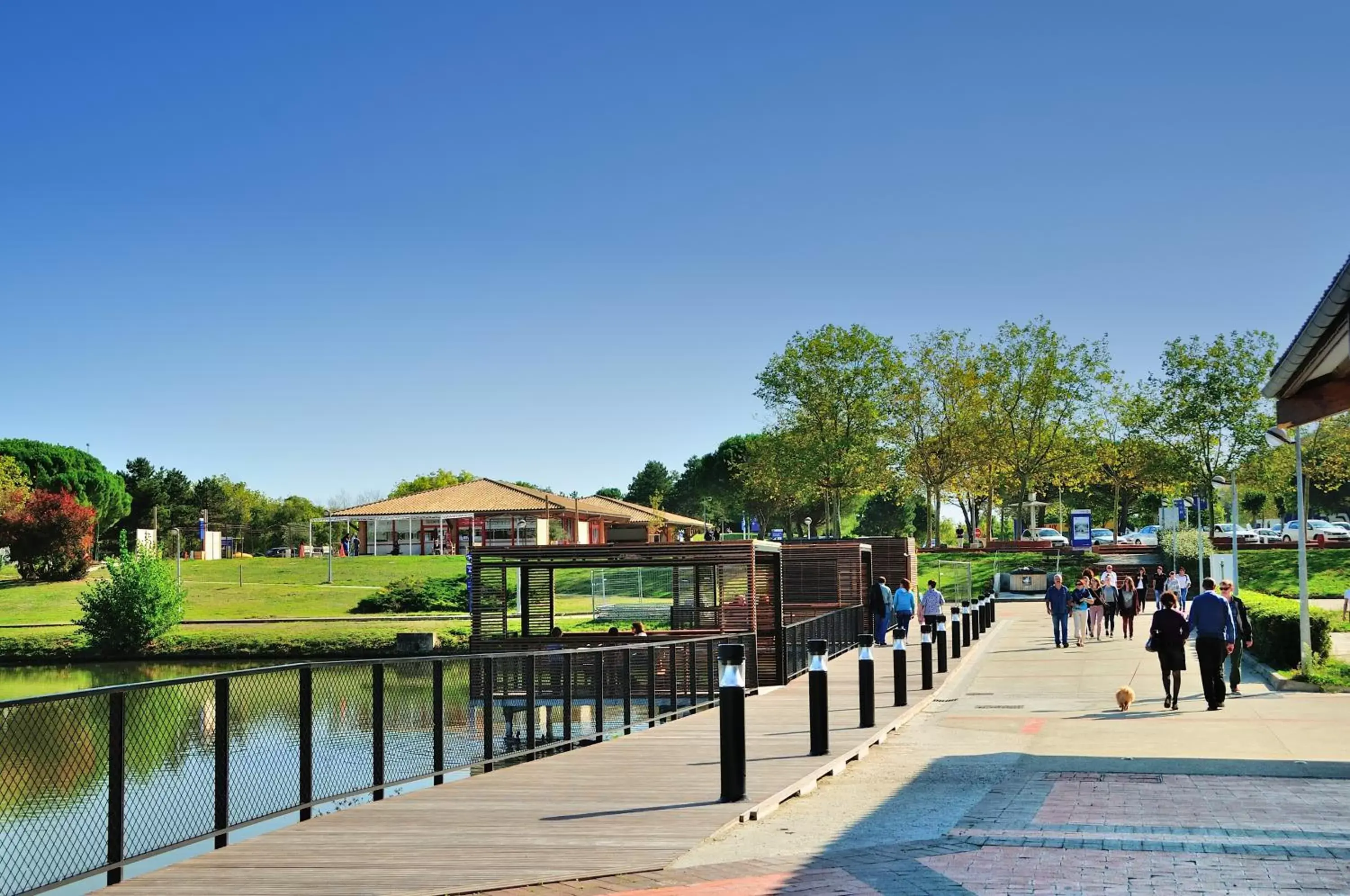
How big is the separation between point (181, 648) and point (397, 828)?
1789 inches

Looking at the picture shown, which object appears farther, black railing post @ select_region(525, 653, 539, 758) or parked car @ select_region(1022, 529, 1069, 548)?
parked car @ select_region(1022, 529, 1069, 548)

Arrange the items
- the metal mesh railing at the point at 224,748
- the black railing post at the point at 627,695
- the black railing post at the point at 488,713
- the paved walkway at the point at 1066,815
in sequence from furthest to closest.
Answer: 1. the black railing post at the point at 627,695
2. the black railing post at the point at 488,713
3. the metal mesh railing at the point at 224,748
4. the paved walkway at the point at 1066,815

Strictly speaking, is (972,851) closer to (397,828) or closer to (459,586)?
(397,828)

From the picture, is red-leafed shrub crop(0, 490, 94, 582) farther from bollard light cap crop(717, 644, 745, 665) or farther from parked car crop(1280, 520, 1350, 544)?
bollard light cap crop(717, 644, 745, 665)

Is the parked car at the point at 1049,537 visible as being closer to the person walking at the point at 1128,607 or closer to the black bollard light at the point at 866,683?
the person walking at the point at 1128,607

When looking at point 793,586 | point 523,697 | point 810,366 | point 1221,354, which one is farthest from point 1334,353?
point 1221,354

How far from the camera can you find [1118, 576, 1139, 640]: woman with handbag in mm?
34688

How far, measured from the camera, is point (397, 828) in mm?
8977

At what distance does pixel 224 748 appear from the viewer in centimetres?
880

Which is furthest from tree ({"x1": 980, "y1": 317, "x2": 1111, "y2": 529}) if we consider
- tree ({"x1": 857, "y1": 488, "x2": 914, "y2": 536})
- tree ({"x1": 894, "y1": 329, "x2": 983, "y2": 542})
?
tree ({"x1": 857, "y1": 488, "x2": 914, "y2": 536})

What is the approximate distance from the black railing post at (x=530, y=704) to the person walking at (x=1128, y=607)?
2470cm

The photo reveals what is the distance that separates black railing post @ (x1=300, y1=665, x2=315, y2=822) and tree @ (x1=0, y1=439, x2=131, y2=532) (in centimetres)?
9499

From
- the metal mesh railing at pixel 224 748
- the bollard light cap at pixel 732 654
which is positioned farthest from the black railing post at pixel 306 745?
the bollard light cap at pixel 732 654

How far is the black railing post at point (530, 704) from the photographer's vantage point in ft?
43.8
